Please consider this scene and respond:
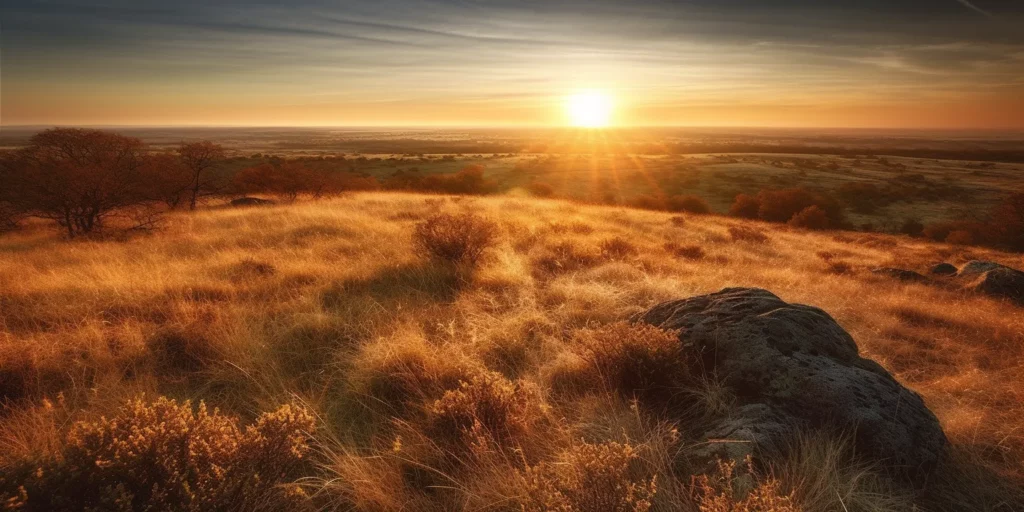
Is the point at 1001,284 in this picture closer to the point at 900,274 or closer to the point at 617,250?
the point at 900,274

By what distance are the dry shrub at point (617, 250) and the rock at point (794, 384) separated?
5080mm

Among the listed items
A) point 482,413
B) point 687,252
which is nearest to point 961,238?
point 687,252

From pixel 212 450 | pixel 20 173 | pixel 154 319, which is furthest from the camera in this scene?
pixel 20 173

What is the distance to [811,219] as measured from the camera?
3016cm

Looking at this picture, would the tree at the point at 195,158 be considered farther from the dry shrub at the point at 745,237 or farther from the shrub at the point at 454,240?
the dry shrub at the point at 745,237

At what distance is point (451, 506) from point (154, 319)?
4.59 metres

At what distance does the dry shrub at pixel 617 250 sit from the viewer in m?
9.29

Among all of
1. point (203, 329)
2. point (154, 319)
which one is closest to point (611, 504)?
point (203, 329)

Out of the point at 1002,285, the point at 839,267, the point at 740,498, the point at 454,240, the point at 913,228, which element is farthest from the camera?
the point at 913,228

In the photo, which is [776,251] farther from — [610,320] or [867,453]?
[867,453]

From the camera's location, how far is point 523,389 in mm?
3424

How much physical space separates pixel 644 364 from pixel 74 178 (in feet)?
47.5

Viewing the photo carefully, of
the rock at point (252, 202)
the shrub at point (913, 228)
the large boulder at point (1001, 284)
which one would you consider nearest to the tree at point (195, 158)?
the rock at point (252, 202)

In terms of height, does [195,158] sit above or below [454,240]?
above
